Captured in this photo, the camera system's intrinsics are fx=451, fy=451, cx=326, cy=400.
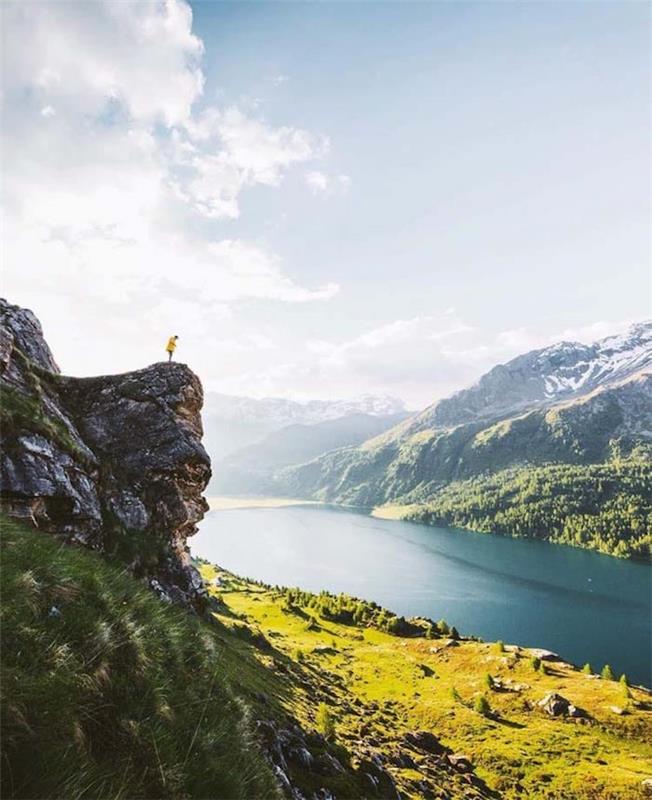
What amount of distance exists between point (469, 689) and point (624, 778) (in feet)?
87.8

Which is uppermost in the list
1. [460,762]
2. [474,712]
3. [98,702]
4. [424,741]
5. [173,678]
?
[98,702]

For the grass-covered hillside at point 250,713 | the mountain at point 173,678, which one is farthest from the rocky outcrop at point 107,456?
the grass-covered hillside at point 250,713

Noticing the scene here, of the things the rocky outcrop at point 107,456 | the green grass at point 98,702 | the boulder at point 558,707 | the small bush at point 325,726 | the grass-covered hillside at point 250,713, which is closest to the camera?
the green grass at point 98,702

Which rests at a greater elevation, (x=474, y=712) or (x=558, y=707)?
(x=558, y=707)

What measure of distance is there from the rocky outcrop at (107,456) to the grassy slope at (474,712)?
15979 mm

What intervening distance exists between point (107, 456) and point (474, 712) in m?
56.6

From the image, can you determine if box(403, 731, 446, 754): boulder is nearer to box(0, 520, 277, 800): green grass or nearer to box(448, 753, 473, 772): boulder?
box(448, 753, 473, 772): boulder

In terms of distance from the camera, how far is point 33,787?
3.96 metres

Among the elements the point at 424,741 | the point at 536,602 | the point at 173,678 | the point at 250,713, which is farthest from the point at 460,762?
the point at 536,602

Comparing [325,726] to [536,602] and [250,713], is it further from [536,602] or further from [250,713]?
[536,602]

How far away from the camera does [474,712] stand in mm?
57156

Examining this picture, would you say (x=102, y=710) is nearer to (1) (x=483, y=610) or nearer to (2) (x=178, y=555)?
(2) (x=178, y=555)

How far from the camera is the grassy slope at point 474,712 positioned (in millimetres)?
41000

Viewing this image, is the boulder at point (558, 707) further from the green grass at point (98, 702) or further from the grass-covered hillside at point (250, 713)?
the green grass at point (98, 702)
